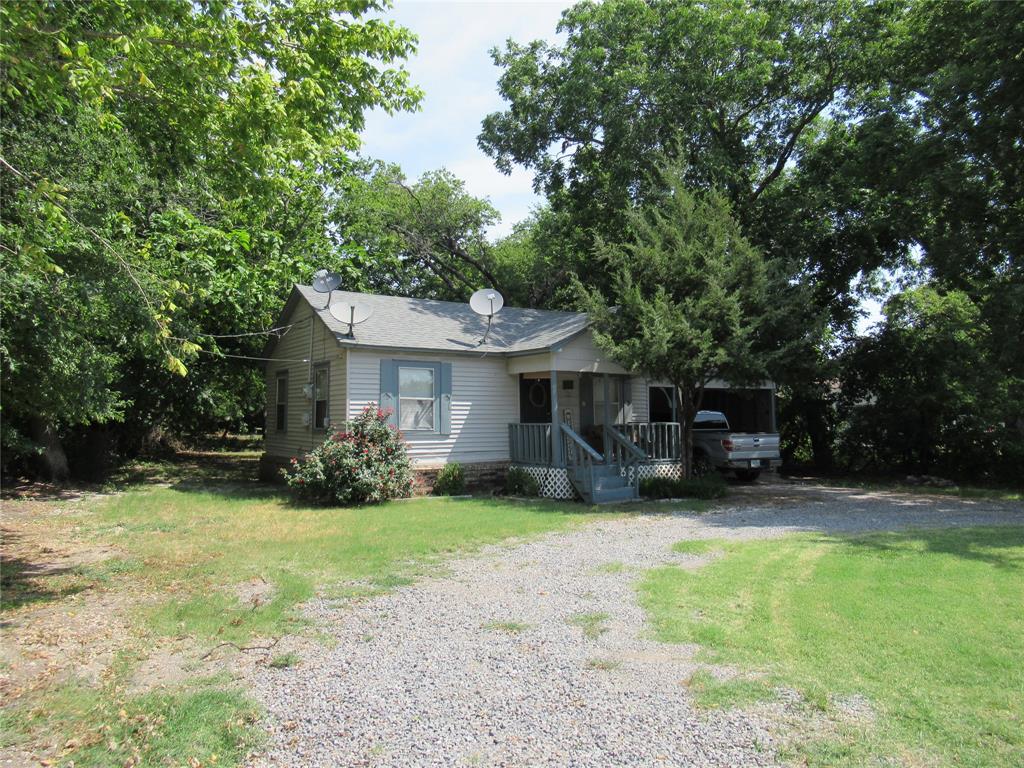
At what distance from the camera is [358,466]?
12289 millimetres

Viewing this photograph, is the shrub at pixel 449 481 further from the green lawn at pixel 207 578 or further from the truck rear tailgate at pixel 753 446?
the truck rear tailgate at pixel 753 446

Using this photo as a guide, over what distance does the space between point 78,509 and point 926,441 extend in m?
19.8

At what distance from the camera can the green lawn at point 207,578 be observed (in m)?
3.54

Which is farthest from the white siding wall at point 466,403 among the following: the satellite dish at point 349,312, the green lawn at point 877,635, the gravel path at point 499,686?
the green lawn at point 877,635

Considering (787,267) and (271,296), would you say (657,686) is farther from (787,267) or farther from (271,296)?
(271,296)

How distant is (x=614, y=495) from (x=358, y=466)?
498cm

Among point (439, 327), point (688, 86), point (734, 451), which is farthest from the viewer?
point (688, 86)

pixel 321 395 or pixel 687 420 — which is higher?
pixel 321 395

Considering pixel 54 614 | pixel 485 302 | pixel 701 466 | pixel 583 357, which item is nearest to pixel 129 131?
pixel 54 614

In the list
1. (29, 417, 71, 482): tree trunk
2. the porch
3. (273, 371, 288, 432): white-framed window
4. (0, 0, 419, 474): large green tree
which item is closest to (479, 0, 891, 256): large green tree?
the porch

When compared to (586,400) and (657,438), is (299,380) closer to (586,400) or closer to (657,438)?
(586,400)

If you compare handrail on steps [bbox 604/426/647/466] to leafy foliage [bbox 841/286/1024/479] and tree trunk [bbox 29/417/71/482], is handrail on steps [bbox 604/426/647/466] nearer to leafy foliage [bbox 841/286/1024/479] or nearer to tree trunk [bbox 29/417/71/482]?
leafy foliage [bbox 841/286/1024/479]

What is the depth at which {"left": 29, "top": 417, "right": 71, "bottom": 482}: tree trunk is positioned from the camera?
14773 millimetres

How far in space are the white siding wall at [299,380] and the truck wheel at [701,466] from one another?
879 cm
